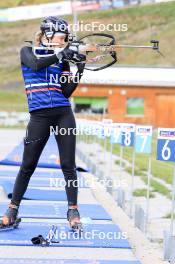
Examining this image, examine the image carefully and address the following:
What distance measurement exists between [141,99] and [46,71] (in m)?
31.7

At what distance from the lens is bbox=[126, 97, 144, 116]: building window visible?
37.4 metres

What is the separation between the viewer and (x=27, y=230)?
692 centimetres

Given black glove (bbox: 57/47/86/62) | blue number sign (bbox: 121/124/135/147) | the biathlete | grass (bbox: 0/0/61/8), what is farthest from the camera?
grass (bbox: 0/0/61/8)

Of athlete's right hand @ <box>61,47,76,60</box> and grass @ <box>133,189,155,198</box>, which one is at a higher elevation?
athlete's right hand @ <box>61,47,76,60</box>

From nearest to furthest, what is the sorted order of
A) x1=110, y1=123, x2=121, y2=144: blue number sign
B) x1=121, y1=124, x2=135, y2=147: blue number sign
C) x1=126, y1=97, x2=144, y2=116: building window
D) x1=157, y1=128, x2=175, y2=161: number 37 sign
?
x1=157, y1=128, x2=175, y2=161: number 37 sign
x1=121, y1=124, x2=135, y2=147: blue number sign
x1=110, y1=123, x2=121, y2=144: blue number sign
x1=126, y1=97, x2=144, y2=116: building window

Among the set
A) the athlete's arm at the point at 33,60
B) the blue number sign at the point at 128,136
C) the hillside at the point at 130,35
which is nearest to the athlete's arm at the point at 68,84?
the athlete's arm at the point at 33,60

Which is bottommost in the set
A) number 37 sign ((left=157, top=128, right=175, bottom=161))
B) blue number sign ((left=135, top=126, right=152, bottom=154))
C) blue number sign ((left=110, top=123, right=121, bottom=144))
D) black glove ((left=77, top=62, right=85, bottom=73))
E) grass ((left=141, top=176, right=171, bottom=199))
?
grass ((left=141, top=176, right=171, bottom=199))

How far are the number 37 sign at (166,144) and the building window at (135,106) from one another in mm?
30245

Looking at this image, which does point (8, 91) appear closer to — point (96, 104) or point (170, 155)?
point (96, 104)

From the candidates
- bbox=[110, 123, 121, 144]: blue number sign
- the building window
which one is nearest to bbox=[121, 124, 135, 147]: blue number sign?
bbox=[110, 123, 121, 144]: blue number sign

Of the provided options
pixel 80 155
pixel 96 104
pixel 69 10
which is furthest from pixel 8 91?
pixel 80 155

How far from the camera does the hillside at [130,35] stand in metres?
53.8

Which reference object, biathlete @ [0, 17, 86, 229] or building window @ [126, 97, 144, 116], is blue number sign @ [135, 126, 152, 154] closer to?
biathlete @ [0, 17, 86, 229]

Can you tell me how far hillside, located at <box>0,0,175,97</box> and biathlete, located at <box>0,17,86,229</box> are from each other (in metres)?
43.3
